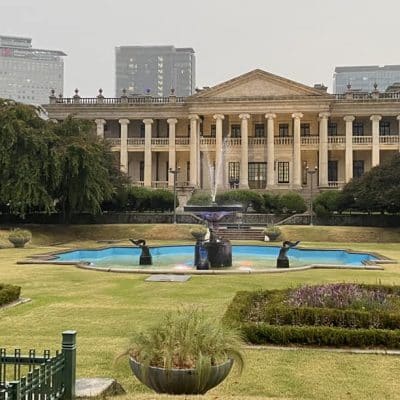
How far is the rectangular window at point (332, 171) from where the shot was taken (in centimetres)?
6141

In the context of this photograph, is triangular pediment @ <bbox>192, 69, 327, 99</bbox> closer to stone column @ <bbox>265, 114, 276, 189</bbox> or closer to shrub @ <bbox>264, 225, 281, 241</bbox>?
stone column @ <bbox>265, 114, 276, 189</bbox>

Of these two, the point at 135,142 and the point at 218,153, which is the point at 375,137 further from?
the point at 135,142

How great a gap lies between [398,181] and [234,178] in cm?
2340

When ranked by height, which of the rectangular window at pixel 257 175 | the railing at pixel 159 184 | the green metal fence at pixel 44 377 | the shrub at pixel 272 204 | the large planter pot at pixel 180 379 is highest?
the rectangular window at pixel 257 175

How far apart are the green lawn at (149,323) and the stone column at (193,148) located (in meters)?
38.2

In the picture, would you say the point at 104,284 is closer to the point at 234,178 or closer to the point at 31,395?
the point at 31,395

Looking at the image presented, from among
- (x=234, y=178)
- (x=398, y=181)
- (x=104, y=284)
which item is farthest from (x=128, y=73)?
(x=104, y=284)

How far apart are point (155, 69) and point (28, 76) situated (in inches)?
1379

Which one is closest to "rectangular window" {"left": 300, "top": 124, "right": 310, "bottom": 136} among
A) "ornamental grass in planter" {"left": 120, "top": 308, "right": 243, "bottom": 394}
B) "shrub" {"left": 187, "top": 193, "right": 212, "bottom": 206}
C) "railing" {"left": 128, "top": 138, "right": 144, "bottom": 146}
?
"shrub" {"left": 187, "top": 193, "right": 212, "bottom": 206}

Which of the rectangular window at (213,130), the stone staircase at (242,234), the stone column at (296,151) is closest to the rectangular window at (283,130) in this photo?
the stone column at (296,151)

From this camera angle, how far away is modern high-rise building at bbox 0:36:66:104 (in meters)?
151

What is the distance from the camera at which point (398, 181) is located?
39750 mm

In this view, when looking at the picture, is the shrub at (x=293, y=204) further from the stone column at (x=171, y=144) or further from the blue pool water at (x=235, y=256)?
the blue pool water at (x=235, y=256)

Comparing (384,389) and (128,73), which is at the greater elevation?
(128,73)
